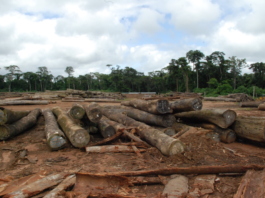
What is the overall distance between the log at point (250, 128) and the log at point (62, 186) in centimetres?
478

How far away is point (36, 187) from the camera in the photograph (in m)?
2.92

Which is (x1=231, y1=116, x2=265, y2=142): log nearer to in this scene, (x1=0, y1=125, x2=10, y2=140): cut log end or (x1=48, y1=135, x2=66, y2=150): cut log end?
(x1=48, y1=135, x2=66, y2=150): cut log end

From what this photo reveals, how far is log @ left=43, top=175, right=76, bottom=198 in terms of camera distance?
2702 mm

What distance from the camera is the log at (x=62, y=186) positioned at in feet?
8.86

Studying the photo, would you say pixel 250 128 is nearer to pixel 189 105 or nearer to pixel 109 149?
pixel 189 105

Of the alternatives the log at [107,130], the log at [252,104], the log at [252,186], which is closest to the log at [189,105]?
the log at [107,130]

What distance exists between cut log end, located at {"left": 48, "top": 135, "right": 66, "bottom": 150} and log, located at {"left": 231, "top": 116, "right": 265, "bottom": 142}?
203 inches

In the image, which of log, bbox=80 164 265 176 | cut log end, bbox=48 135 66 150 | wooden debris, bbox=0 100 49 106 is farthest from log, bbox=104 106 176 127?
wooden debris, bbox=0 100 49 106

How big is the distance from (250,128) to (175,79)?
146ft

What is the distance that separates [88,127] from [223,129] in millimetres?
4513

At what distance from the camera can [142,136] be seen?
5641 mm

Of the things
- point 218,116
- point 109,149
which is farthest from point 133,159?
point 218,116

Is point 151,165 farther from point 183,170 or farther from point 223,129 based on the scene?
point 223,129

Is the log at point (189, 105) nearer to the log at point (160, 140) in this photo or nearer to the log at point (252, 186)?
the log at point (160, 140)
